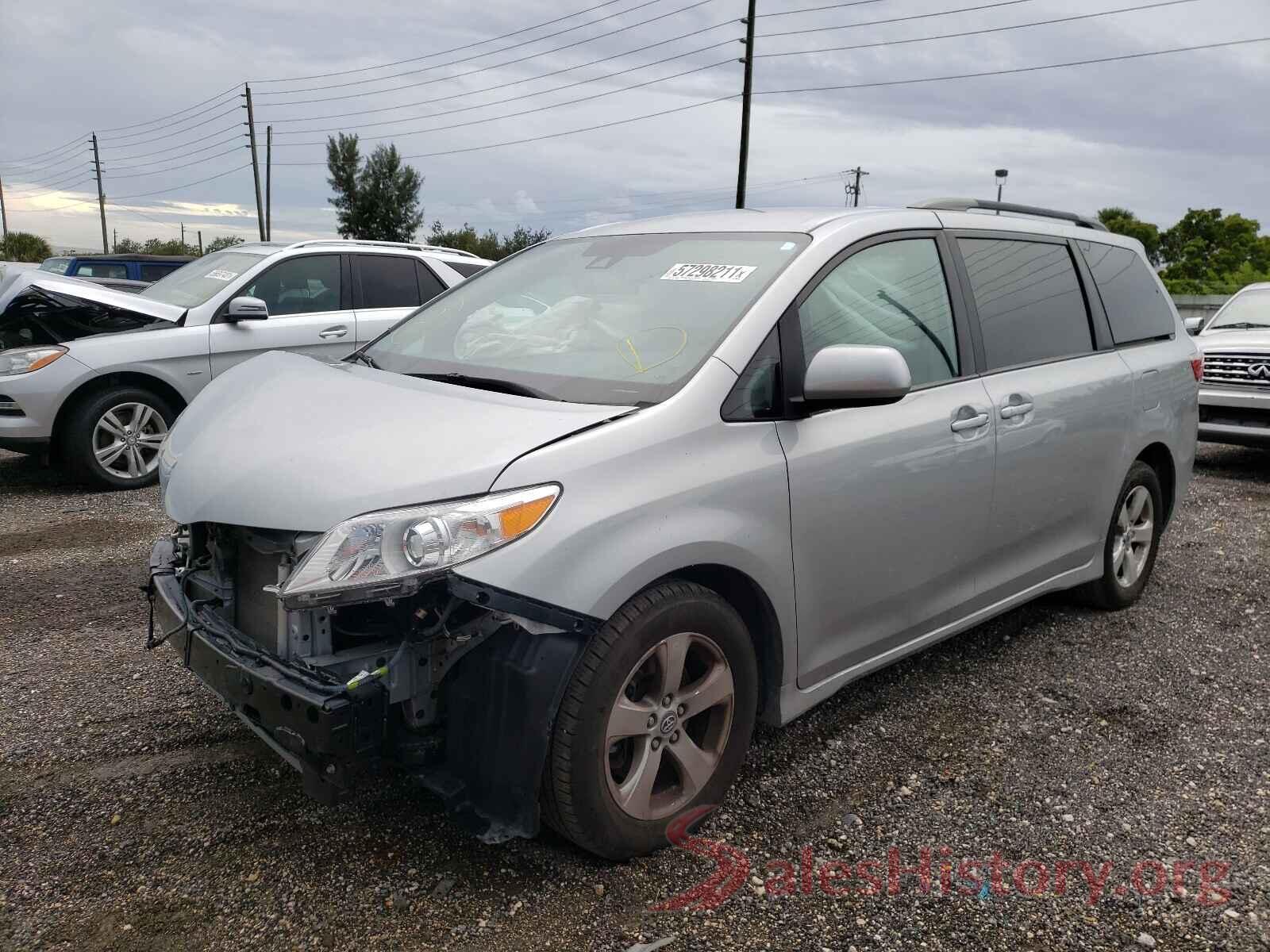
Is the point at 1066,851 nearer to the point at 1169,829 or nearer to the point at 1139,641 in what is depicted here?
the point at 1169,829

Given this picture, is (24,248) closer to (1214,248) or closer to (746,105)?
(746,105)

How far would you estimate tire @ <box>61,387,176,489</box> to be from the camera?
22.2 ft

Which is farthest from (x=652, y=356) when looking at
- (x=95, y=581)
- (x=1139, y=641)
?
(x=95, y=581)

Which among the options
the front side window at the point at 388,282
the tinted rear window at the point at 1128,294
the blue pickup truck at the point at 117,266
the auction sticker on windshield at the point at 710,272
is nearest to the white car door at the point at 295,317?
the front side window at the point at 388,282

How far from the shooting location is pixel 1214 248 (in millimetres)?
38531

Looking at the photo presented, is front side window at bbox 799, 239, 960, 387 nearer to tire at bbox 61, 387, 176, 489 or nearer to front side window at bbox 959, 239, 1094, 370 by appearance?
front side window at bbox 959, 239, 1094, 370

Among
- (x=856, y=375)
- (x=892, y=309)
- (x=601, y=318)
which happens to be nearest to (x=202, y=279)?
(x=601, y=318)

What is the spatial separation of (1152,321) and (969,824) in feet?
9.58

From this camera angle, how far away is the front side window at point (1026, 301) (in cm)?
368

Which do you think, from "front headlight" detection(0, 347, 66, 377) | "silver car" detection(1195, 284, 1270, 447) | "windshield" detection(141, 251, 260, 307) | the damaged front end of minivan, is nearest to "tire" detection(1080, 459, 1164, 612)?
the damaged front end of minivan

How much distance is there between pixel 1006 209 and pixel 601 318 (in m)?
2.12

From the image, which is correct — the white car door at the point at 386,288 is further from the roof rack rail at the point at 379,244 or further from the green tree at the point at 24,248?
the green tree at the point at 24,248

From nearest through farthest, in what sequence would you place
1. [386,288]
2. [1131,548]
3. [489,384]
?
1. [489,384]
2. [1131,548]
3. [386,288]

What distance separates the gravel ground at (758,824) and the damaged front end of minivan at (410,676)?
0.38m
